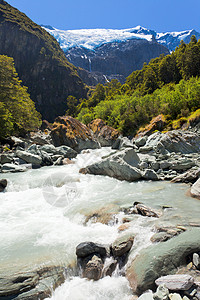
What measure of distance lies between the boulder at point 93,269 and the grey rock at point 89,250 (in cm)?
25

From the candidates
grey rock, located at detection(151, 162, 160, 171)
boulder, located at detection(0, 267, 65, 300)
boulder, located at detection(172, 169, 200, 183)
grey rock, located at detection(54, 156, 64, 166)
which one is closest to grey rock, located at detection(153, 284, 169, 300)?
boulder, located at detection(0, 267, 65, 300)

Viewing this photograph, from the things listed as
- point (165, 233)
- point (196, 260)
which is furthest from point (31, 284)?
point (196, 260)

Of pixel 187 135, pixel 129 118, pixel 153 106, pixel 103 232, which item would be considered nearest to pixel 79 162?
pixel 187 135

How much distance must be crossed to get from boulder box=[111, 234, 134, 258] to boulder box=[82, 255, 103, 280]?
0.50 m

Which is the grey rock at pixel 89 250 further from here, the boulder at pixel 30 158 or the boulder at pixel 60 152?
the boulder at pixel 60 152

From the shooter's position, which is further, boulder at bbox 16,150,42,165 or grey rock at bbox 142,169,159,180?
boulder at bbox 16,150,42,165

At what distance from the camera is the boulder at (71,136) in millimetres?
24062

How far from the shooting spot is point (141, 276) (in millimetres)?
4215

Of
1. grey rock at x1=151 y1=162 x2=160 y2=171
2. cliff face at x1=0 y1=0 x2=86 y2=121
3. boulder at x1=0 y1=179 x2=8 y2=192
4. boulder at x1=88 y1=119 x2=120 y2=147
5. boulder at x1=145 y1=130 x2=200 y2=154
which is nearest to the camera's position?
boulder at x1=0 y1=179 x2=8 y2=192

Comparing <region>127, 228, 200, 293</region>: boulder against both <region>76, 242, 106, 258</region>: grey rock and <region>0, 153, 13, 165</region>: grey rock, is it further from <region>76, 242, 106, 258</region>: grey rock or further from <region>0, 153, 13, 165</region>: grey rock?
<region>0, 153, 13, 165</region>: grey rock

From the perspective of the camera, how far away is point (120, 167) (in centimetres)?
1287

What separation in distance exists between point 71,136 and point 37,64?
9712 cm

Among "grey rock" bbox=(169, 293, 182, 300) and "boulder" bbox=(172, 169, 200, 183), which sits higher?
"boulder" bbox=(172, 169, 200, 183)

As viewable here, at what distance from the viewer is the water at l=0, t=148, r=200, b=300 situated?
180 inches
